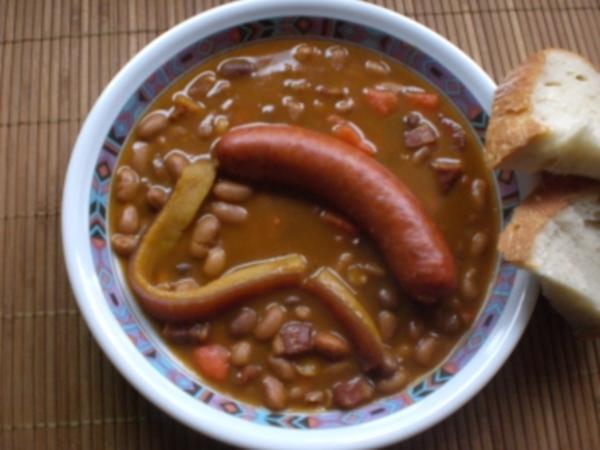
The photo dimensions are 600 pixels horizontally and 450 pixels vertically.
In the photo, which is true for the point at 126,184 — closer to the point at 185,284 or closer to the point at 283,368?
the point at 185,284

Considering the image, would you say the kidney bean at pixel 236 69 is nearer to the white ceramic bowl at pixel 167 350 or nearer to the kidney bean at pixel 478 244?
the white ceramic bowl at pixel 167 350

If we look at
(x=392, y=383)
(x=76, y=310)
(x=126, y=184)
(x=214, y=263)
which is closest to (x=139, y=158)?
(x=126, y=184)

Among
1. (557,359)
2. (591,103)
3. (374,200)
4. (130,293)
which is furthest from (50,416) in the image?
(591,103)

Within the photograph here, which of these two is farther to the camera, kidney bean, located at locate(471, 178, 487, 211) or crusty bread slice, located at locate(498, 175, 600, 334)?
kidney bean, located at locate(471, 178, 487, 211)

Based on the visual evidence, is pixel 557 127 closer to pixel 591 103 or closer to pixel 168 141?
pixel 591 103

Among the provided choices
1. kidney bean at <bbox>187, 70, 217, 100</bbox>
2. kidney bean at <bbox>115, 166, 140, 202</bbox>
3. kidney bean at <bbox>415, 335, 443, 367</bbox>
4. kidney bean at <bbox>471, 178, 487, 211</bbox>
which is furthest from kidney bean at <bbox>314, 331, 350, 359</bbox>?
kidney bean at <bbox>187, 70, 217, 100</bbox>

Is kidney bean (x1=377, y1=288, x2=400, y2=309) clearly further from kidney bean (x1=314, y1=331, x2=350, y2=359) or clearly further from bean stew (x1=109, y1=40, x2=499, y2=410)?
kidney bean (x1=314, y1=331, x2=350, y2=359)

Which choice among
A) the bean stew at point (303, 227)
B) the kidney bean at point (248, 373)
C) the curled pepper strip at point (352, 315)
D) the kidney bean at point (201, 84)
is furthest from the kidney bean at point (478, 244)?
the kidney bean at point (201, 84)
